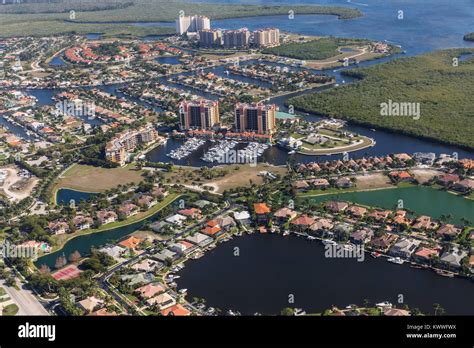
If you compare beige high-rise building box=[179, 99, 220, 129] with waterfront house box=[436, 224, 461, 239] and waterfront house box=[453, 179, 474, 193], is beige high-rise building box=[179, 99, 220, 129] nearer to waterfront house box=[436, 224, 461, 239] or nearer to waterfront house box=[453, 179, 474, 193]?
waterfront house box=[453, 179, 474, 193]

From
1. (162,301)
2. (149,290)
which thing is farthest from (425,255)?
(149,290)

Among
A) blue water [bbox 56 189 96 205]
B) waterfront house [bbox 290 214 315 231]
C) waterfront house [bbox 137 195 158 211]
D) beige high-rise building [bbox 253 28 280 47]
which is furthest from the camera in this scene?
beige high-rise building [bbox 253 28 280 47]

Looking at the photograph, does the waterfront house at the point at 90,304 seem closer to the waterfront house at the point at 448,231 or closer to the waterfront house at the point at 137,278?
the waterfront house at the point at 137,278

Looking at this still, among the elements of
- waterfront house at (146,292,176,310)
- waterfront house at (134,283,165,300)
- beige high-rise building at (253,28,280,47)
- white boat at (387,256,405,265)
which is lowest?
waterfront house at (146,292,176,310)

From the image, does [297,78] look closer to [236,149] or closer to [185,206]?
[236,149]

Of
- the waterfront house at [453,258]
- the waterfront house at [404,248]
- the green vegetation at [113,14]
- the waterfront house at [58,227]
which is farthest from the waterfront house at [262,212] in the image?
the green vegetation at [113,14]

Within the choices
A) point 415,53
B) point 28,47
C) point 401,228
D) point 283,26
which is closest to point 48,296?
point 401,228

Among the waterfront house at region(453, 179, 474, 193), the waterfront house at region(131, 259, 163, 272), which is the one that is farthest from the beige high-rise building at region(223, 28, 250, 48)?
the waterfront house at region(131, 259, 163, 272)
